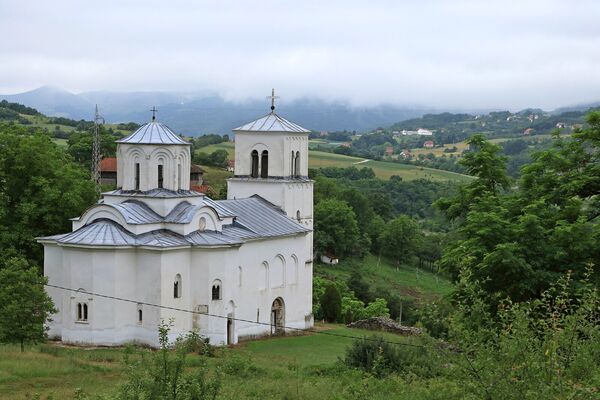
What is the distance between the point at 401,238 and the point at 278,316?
4528cm

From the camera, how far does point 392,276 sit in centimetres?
7750

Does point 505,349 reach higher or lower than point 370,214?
higher

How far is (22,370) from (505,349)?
14641 mm

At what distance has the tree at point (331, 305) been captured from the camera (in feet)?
155

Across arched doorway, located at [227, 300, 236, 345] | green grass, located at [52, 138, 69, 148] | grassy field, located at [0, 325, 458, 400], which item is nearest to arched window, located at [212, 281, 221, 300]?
arched doorway, located at [227, 300, 236, 345]

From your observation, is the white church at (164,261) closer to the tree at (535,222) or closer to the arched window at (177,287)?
the arched window at (177,287)

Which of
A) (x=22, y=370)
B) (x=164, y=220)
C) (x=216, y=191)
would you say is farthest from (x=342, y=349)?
(x=216, y=191)

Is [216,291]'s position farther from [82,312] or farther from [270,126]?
[270,126]

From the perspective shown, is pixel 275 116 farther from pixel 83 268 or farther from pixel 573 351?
pixel 573 351

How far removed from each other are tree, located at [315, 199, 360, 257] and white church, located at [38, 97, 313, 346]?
1333 inches

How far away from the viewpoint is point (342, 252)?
251 feet

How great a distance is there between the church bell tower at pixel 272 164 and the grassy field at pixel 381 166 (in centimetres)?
8206

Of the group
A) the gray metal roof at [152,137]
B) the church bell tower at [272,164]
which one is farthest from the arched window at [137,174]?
the church bell tower at [272,164]

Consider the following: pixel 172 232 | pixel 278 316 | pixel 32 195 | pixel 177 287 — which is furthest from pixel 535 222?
pixel 32 195
